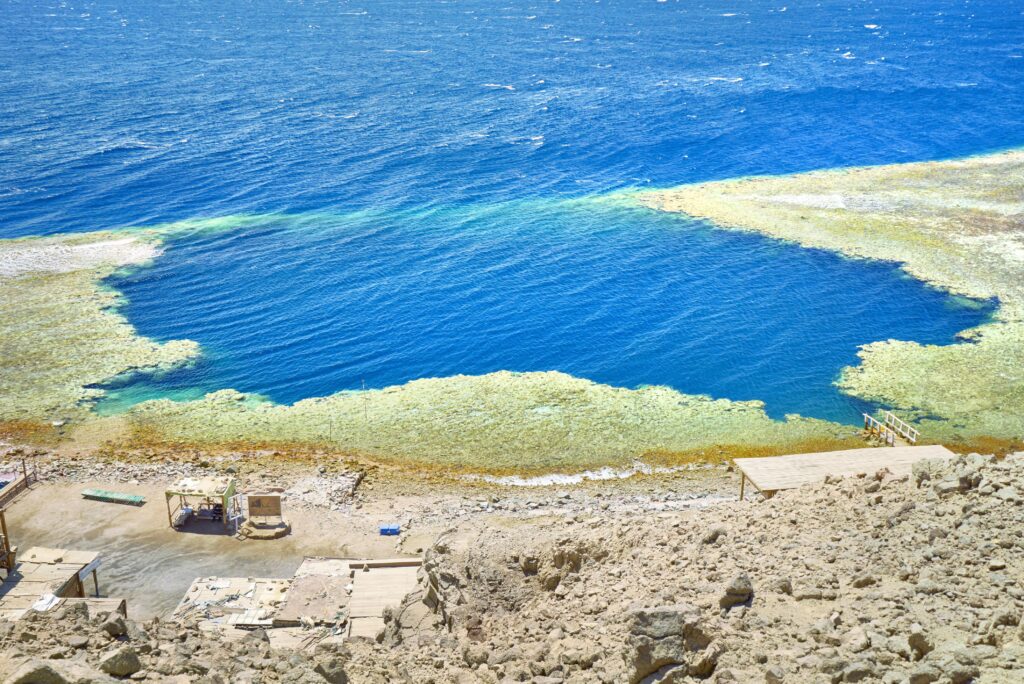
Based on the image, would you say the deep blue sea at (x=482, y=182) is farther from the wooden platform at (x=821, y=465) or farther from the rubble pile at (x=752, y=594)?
the rubble pile at (x=752, y=594)

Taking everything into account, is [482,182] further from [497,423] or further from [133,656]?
[133,656]

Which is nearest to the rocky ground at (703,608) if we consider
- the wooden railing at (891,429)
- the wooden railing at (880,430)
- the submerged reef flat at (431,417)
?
the submerged reef flat at (431,417)

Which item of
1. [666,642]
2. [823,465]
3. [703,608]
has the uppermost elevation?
[666,642]

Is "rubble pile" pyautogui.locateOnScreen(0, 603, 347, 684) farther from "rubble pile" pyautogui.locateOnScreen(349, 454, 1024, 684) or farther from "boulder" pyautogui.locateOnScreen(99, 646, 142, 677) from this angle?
"rubble pile" pyautogui.locateOnScreen(349, 454, 1024, 684)

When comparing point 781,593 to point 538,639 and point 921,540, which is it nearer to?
point 921,540

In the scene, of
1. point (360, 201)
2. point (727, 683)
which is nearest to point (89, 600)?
point (727, 683)

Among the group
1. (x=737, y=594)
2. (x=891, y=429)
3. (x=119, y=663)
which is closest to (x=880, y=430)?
(x=891, y=429)
